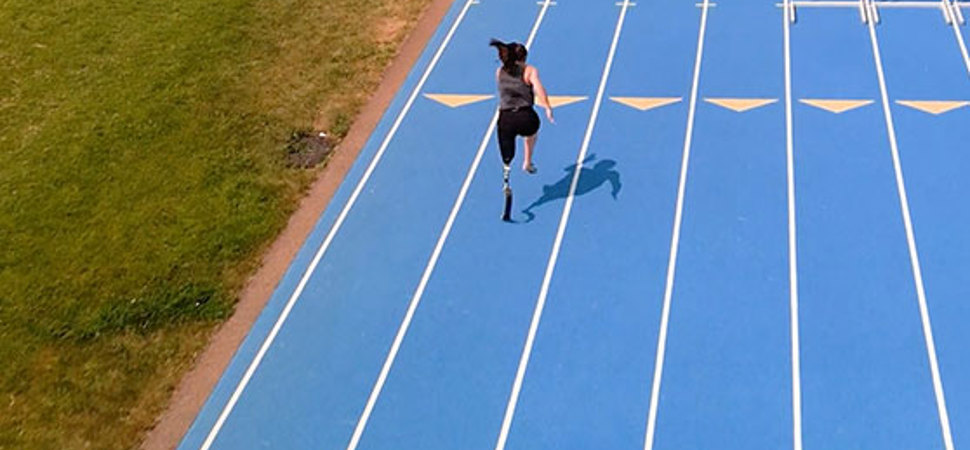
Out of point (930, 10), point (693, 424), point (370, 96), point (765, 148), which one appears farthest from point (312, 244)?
point (930, 10)

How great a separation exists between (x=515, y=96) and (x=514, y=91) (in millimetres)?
52

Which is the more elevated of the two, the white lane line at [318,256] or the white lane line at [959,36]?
the white lane line at [959,36]

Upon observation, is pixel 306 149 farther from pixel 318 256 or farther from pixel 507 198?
pixel 507 198

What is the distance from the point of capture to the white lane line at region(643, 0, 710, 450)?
797 centimetres

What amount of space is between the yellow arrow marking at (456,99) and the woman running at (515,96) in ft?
9.17

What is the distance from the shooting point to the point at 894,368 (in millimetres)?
8250

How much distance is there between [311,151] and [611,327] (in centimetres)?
506

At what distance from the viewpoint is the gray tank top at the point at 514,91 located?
31.4 ft

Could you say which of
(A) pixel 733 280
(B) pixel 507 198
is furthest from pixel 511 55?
(A) pixel 733 280

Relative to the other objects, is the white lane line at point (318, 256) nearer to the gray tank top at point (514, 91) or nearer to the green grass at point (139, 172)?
the green grass at point (139, 172)

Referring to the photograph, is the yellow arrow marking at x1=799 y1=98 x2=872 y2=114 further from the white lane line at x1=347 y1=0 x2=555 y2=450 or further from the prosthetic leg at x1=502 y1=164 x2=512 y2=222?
the prosthetic leg at x1=502 y1=164 x2=512 y2=222

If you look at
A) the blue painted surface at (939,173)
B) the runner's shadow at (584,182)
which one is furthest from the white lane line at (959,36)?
the runner's shadow at (584,182)

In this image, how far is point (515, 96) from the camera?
31.6ft

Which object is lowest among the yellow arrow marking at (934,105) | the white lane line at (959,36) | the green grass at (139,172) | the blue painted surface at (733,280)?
the green grass at (139,172)
